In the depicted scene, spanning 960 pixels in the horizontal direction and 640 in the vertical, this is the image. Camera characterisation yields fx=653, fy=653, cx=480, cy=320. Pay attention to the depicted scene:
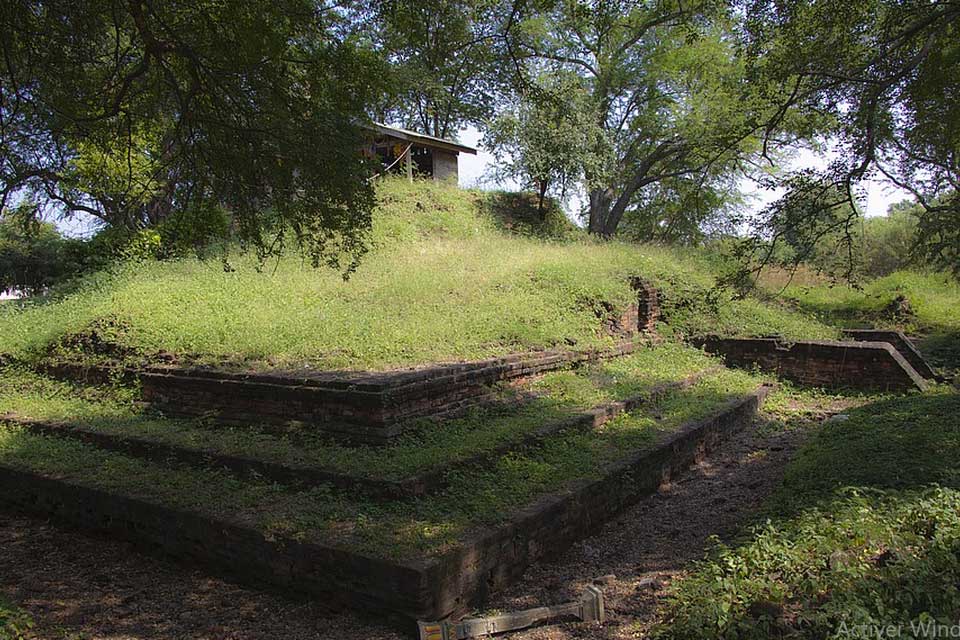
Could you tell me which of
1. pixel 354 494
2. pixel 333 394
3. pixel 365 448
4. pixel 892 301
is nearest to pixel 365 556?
pixel 354 494

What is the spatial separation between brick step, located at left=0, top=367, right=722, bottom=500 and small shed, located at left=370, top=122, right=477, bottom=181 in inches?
464

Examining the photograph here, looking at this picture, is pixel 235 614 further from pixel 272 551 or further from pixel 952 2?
pixel 952 2

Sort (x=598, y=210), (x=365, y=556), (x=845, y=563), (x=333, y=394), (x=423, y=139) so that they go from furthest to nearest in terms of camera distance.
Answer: (x=598, y=210)
(x=423, y=139)
(x=333, y=394)
(x=365, y=556)
(x=845, y=563)

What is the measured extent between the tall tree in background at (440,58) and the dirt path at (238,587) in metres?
3.92

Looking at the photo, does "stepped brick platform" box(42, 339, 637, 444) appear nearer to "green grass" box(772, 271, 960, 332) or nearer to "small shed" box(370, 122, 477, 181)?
"green grass" box(772, 271, 960, 332)

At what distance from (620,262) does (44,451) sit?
A: 9.16 m

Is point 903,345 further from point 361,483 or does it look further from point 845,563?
point 361,483

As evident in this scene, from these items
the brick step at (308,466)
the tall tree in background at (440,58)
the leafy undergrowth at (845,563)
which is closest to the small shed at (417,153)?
the tall tree in background at (440,58)

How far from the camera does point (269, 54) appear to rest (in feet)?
16.2

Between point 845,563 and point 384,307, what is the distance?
589cm

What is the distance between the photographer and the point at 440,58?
7000 millimetres

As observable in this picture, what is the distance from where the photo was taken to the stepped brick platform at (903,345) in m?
10.1

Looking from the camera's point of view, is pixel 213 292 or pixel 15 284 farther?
pixel 15 284

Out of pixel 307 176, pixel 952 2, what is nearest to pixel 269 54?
pixel 307 176
